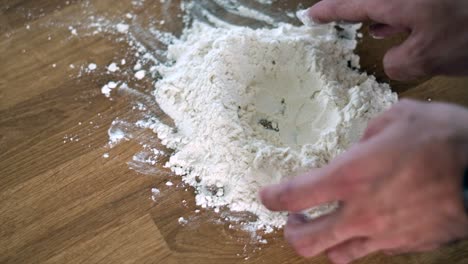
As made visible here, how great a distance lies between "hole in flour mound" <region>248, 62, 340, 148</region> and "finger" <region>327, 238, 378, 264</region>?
24 centimetres

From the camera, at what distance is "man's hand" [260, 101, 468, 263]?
0.44 metres

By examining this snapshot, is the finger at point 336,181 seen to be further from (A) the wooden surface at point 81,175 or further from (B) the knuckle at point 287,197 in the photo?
(A) the wooden surface at point 81,175

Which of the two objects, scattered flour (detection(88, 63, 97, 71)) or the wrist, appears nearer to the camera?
the wrist

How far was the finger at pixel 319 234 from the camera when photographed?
505 mm

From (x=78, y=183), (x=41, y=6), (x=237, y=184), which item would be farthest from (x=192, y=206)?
(x=41, y=6)

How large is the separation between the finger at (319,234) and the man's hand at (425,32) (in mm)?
276

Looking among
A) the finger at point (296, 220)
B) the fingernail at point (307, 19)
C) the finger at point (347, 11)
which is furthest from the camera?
the fingernail at point (307, 19)

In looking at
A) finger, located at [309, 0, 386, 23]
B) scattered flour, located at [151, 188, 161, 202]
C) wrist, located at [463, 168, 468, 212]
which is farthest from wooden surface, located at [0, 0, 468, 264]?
wrist, located at [463, 168, 468, 212]

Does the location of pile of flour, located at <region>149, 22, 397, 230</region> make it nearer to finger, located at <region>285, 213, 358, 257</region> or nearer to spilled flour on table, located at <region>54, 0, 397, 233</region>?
spilled flour on table, located at <region>54, 0, 397, 233</region>

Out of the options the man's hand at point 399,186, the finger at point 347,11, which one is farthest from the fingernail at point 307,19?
the man's hand at point 399,186

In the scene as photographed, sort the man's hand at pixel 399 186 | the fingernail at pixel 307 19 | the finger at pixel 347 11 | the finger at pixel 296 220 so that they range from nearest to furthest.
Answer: the man's hand at pixel 399 186 → the finger at pixel 296 220 → the finger at pixel 347 11 → the fingernail at pixel 307 19

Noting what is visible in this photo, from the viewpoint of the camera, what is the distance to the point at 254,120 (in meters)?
0.79

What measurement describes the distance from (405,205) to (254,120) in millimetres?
358

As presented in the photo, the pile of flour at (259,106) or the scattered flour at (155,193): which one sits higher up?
the pile of flour at (259,106)
